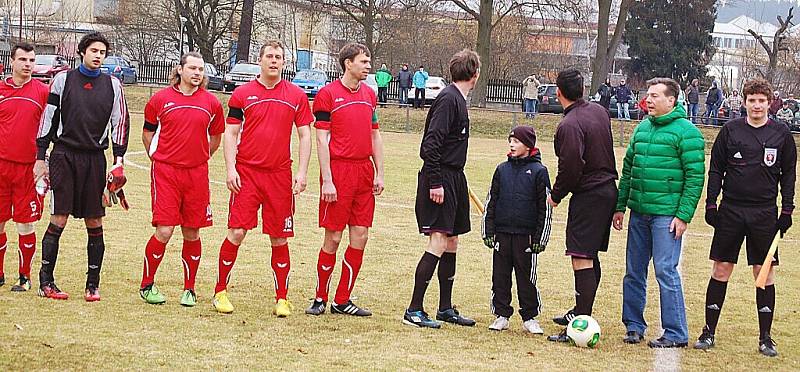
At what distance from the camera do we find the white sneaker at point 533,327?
7.97 m

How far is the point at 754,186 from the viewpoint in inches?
294

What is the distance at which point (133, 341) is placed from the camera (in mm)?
7020

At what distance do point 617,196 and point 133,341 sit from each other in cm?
352

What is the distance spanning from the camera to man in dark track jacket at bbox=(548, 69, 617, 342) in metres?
7.44

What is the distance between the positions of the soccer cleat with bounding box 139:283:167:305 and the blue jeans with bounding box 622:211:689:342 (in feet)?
11.7

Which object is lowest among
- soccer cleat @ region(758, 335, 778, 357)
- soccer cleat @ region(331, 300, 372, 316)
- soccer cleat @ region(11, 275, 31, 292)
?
soccer cleat @ region(11, 275, 31, 292)

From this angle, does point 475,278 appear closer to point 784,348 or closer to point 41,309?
point 784,348

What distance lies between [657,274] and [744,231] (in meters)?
0.68

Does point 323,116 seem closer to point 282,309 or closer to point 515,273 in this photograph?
point 282,309

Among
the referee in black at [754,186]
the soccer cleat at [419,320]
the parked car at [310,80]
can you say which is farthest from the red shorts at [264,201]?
the parked car at [310,80]

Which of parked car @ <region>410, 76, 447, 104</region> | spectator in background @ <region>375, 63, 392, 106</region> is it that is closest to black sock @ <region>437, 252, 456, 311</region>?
spectator in background @ <region>375, 63, 392, 106</region>

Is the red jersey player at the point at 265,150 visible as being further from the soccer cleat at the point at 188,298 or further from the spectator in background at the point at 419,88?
the spectator in background at the point at 419,88

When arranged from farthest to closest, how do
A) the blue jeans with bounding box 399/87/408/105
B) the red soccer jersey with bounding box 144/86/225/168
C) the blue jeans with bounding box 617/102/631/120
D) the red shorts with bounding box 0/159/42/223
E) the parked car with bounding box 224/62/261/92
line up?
the parked car with bounding box 224/62/261/92
the blue jeans with bounding box 399/87/408/105
the blue jeans with bounding box 617/102/631/120
the red shorts with bounding box 0/159/42/223
the red soccer jersey with bounding box 144/86/225/168

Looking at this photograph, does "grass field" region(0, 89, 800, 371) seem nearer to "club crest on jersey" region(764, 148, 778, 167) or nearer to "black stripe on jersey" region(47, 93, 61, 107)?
"club crest on jersey" region(764, 148, 778, 167)
